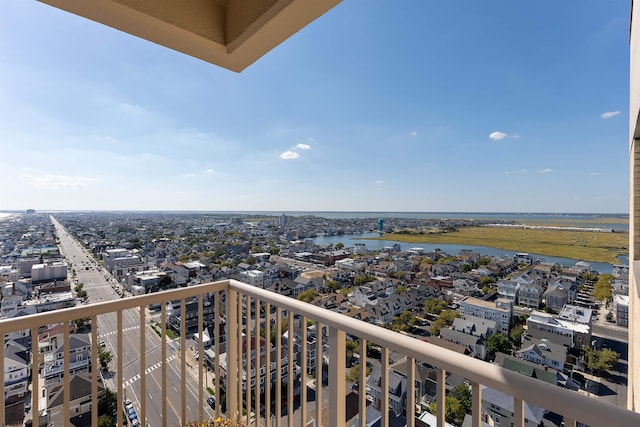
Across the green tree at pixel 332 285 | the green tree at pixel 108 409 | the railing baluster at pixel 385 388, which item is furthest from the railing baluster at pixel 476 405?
the green tree at pixel 332 285

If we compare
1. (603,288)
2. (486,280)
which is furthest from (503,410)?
(486,280)

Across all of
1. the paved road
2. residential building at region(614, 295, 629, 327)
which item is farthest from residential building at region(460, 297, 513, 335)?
the paved road

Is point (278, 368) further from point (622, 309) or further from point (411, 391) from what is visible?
point (622, 309)

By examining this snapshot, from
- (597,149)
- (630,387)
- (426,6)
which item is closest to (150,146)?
(426,6)

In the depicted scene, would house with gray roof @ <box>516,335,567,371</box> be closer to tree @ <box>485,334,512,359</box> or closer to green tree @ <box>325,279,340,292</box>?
tree @ <box>485,334,512,359</box>

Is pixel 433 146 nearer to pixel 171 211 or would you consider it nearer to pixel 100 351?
pixel 100 351
